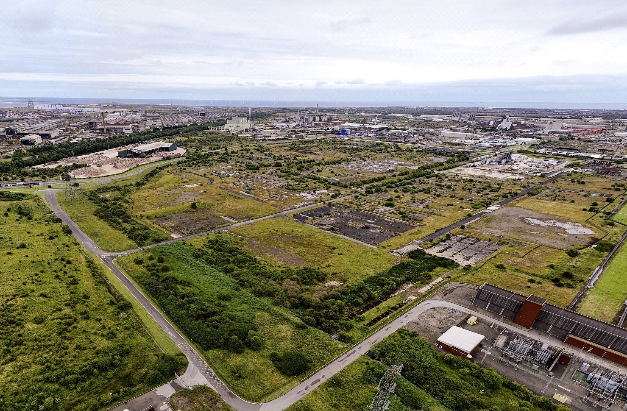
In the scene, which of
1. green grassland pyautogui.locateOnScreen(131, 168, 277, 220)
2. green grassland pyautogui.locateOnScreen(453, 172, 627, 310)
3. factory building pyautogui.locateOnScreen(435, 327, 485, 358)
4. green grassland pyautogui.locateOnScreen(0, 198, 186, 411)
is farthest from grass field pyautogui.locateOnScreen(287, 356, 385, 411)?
green grassland pyautogui.locateOnScreen(131, 168, 277, 220)

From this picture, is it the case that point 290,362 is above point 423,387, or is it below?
above

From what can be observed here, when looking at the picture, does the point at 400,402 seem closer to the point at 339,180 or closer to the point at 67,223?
the point at 67,223

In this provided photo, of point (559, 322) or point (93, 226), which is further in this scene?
point (93, 226)

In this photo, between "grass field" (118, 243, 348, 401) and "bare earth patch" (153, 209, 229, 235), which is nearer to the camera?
"grass field" (118, 243, 348, 401)

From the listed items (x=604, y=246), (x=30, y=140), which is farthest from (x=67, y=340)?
(x=30, y=140)

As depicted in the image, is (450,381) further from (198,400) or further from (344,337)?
(198,400)

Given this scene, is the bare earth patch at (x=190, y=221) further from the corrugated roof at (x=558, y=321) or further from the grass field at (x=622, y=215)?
the grass field at (x=622, y=215)

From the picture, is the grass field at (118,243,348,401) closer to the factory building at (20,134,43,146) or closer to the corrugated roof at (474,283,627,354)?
the corrugated roof at (474,283,627,354)
